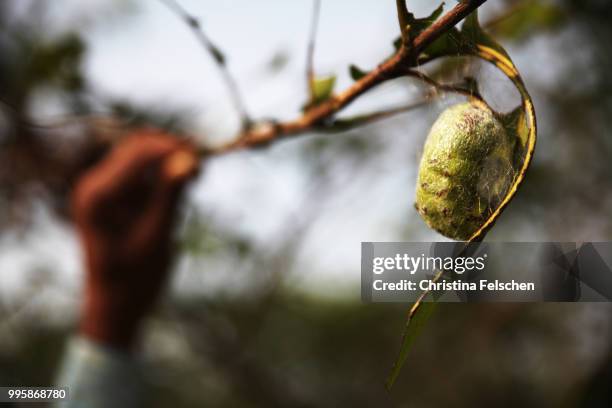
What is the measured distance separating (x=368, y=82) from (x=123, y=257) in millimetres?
790

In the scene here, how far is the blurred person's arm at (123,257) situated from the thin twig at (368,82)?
27 centimetres

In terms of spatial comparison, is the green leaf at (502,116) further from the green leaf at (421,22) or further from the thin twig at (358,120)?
the thin twig at (358,120)

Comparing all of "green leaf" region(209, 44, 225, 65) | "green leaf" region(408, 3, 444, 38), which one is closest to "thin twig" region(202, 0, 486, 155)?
"green leaf" region(408, 3, 444, 38)

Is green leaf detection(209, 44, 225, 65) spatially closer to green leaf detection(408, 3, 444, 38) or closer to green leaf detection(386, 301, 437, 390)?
green leaf detection(408, 3, 444, 38)

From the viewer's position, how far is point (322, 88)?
569 millimetres

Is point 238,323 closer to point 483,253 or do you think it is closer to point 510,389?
point 510,389

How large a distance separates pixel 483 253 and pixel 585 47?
121 centimetres

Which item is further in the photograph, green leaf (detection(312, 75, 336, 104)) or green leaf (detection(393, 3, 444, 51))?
green leaf (detection(312, 75, 336, 104))

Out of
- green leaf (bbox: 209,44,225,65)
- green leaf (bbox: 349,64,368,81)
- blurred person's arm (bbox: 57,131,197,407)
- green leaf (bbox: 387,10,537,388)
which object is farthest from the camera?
blurred person's arm (bbox: 57,131,197,407)

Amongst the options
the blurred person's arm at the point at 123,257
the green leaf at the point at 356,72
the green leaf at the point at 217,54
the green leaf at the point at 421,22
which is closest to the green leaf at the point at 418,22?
the green leaf at the point at 421,22

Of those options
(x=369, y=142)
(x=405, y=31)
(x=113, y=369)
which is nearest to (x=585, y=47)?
(x=369, y=142)

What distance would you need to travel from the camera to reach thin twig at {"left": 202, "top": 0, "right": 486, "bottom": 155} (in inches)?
12.7

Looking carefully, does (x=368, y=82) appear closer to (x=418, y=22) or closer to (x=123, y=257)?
(x=418, y=22)

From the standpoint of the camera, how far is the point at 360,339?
116 inches
